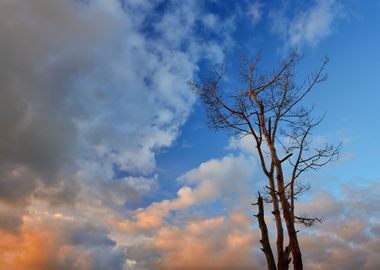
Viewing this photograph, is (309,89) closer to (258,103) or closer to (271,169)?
(258,103)

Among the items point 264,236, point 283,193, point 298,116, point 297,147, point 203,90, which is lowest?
point 264,236

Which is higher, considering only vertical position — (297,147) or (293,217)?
(297,147)

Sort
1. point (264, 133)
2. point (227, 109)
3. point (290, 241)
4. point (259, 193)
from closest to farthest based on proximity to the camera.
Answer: point (290, 241)
point (259, 193)
point (264, 133)
point (227, 109)

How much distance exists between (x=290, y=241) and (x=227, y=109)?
7.67 m

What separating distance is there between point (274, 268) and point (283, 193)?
334 centimetres

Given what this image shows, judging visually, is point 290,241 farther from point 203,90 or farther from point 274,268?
point 203,90

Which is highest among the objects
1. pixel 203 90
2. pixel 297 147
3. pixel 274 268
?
pixel 203 90

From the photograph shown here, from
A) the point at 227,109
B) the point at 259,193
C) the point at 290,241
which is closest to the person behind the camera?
the point at 290,241

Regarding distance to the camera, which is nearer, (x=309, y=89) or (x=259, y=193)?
(x=259, y=193)

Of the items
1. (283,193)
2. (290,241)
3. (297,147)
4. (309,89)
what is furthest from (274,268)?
(309,89)

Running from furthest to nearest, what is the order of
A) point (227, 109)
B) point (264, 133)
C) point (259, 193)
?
1. point (227, 109)
2. point (264, 133)
3. point (259, 193)

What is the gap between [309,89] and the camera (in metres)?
20.2

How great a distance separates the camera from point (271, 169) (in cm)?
1870

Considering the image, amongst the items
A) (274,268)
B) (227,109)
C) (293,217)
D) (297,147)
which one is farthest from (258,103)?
(274,268)
